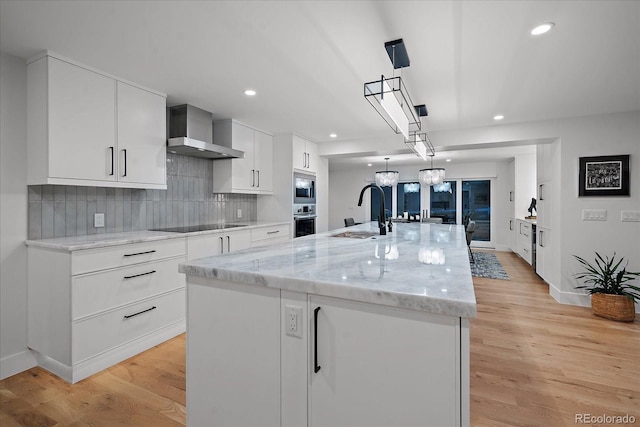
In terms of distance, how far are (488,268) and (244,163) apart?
A: 463 centimetres

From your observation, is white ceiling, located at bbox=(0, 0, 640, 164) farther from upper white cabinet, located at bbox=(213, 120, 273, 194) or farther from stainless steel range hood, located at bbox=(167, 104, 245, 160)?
upper white cabinet, located at bbox=(213, 120, 273, 194)

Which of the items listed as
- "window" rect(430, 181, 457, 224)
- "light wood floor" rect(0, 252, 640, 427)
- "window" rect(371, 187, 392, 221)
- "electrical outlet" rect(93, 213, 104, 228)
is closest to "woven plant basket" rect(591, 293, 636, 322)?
"light wood floor" rect(0, 252, 640, 427)

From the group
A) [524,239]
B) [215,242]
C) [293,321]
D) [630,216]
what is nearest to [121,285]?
[215,242]

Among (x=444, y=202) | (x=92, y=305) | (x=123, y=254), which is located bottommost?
(x=92, y=305)

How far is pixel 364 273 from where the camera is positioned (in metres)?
1.23

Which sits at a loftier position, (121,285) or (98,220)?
(98,220)

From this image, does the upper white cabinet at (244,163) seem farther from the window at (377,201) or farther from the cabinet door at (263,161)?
the window at (377,201)

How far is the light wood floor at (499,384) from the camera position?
177 cm

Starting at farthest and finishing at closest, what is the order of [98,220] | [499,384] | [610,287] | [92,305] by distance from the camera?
[610,287], [98,220], [92,305], [499,384]

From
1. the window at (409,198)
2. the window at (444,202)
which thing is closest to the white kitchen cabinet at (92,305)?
the window at (409,198)

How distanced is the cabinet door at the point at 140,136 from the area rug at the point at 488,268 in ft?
14.8

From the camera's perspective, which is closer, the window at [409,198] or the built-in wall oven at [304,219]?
the built-in wall oven at [304,219]

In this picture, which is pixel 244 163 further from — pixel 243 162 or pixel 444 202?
pixel 444 202

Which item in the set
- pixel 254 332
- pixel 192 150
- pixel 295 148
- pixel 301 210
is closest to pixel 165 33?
pixel 192 150
